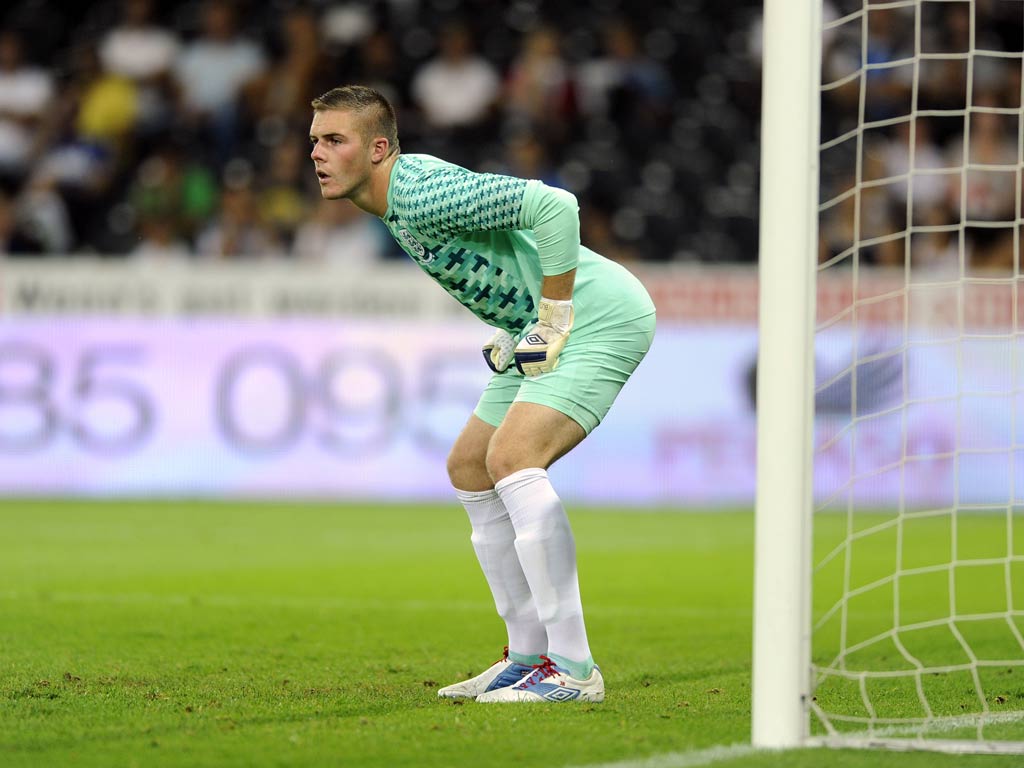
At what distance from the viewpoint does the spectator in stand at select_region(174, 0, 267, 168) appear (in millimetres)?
15820

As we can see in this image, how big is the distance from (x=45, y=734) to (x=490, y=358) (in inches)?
72.2

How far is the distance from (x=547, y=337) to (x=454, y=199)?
0.50m

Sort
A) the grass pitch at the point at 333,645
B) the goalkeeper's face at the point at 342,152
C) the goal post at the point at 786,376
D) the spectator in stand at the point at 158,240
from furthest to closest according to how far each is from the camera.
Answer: the spectator in stand at the point at 158,240, the goalkeeper's face at the point at 342,152, the grass pitch at the point at 333,645, the goal post at the point at 786,376

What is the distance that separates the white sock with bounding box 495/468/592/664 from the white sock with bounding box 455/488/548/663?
350 millimetres

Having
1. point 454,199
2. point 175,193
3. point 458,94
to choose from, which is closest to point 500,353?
point 454,199

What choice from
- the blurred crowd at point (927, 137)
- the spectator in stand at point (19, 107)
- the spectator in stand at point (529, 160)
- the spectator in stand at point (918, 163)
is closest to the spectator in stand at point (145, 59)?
the spectator in stand at point (19, 107)

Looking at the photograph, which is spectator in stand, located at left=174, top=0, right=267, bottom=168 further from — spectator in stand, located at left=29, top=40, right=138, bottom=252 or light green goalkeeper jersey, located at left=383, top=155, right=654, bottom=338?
light green goalkeeper jersey, located at left=383, top=155, right=654, bottom=338

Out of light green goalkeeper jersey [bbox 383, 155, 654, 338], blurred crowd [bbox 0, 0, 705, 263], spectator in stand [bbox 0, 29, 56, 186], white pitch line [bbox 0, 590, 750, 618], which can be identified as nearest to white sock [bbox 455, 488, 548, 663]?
light green goalkeeper jersey [bbox 383, 155, 654, 338]

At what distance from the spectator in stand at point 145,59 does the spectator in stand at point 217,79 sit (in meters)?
0.14

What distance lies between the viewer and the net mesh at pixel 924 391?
587 cm

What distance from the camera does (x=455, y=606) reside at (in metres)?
7.82

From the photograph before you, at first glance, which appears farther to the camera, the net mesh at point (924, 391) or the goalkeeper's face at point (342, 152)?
the net mesh at point (924, 391)

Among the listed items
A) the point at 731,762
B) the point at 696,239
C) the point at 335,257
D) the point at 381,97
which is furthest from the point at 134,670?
the point at 696,239

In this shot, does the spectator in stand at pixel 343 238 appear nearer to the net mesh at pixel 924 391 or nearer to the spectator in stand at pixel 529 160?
the spectator in stand at pixel 529 160
